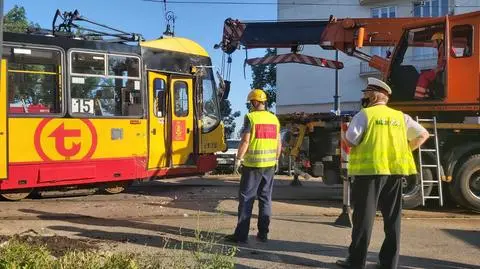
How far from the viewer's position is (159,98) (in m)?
11.5

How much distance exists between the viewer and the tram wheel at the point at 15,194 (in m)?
10.3

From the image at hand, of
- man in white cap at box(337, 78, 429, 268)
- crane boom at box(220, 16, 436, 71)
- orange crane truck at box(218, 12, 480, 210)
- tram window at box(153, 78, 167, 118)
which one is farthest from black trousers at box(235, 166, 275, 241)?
crane boom at box(220, 16, 436, 71)

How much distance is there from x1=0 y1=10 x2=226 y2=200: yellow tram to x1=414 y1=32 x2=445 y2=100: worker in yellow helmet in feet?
14.8

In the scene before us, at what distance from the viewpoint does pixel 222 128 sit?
12945 millimetres

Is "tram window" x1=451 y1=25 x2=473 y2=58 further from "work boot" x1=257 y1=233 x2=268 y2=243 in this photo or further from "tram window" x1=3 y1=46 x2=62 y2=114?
"tram window" x1=3 y1=46 x2=62 y2=114

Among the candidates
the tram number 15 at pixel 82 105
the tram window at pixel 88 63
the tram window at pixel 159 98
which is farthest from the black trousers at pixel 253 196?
the tram window at pixel 159 98

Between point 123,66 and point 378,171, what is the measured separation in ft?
22.0

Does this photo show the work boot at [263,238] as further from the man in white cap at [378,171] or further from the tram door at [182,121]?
the tram door at [182,121]

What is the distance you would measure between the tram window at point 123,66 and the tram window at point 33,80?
97cm

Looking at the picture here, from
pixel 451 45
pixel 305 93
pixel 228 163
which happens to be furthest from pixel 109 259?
pixel 305 93

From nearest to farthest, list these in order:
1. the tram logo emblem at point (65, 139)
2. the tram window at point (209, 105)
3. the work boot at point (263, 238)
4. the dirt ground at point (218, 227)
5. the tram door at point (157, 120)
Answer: the dirt ground at point (218, 227) → the work boot at point (263, 238) → the tram logo emblem at point (65, 139) → the tram door at point (157, 120) → the tram window at point (209, 105)

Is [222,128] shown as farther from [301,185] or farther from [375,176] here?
[375,176]

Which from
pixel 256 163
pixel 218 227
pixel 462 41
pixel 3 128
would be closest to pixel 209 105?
pixel 3 128

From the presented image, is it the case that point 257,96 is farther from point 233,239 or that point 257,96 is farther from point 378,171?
point 378,171
